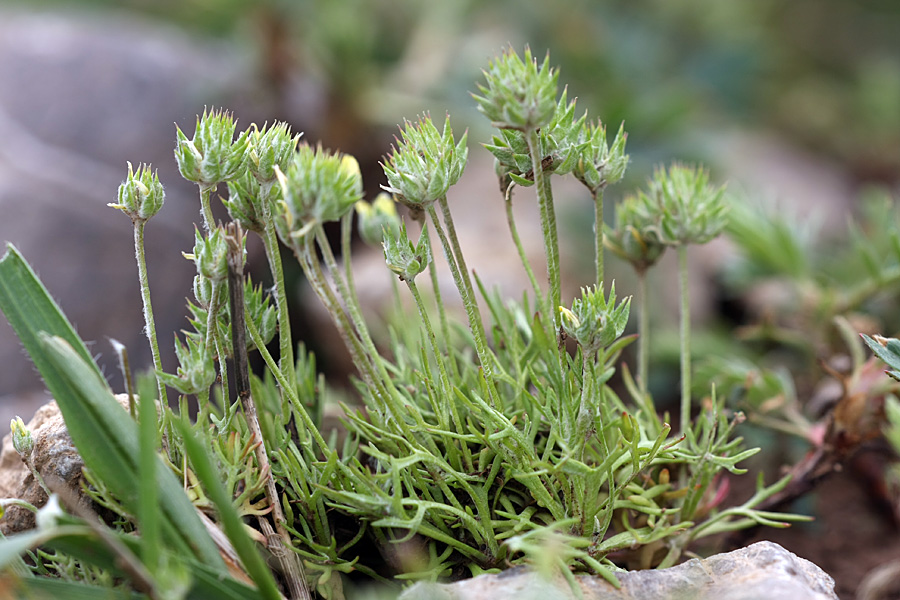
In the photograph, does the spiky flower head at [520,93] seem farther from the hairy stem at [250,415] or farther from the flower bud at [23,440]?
the flower bud at [23,440]

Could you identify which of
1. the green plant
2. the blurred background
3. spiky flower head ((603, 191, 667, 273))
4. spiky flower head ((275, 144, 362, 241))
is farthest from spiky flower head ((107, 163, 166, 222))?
the blurred background

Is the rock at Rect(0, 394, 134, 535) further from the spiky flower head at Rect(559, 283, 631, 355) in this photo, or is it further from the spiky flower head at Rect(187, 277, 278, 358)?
the spiky flower head at Rect(559, 283, 631, 355)

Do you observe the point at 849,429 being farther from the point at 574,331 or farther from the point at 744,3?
the point at 744,3

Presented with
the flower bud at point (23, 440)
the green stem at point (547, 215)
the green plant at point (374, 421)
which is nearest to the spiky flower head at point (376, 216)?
the green plant at point (374, 421)

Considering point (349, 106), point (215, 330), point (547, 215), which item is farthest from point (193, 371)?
point (349, 106)

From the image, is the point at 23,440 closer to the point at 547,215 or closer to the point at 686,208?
the point at 547,215

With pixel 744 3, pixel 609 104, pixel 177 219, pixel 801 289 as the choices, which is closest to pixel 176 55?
pixel 177 219

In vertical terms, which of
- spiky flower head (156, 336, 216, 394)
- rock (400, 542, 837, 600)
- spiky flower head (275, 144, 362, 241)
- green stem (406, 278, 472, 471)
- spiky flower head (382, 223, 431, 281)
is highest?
spiky flower head (275, 144, 362, 241)

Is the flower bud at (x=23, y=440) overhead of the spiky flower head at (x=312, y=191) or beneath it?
beneath
